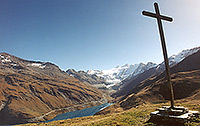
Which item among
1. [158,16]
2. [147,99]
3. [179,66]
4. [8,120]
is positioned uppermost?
[179,66]

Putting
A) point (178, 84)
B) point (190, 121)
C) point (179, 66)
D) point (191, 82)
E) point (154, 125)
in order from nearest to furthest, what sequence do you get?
point (190, 121), point (154, 125), point (191, 82), point (178, 84), point (179, 66)

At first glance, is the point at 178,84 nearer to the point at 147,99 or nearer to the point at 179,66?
the point at 147,99

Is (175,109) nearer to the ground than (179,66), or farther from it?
nearer to the ground

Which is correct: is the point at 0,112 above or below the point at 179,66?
below

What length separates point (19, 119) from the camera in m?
182

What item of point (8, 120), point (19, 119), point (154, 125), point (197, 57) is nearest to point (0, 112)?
point (8, 120)

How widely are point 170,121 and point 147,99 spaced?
97406 millimetres

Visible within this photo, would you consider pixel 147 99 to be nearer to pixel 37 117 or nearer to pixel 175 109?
pixel 175 109

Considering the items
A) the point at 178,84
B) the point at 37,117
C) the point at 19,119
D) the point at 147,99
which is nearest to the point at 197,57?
the point at 178,84

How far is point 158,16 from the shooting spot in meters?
16.2

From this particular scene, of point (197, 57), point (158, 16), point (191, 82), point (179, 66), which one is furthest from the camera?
point (179, 66)

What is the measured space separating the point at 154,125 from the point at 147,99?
318 ft

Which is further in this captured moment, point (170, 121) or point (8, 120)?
point (8, 120)

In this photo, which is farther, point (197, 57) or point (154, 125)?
point (197, 57)
